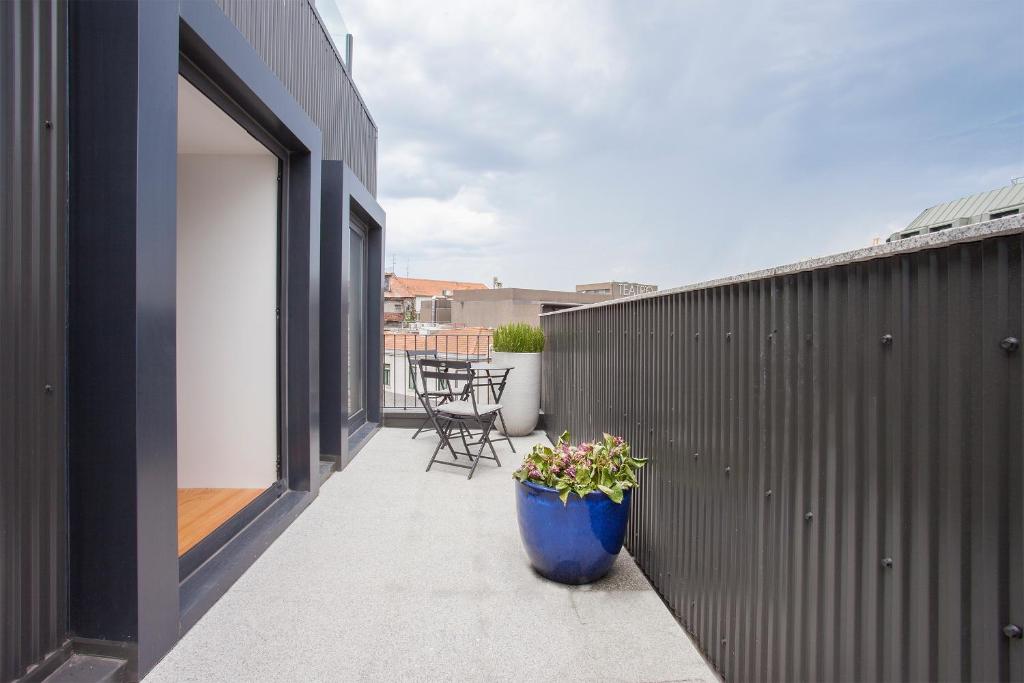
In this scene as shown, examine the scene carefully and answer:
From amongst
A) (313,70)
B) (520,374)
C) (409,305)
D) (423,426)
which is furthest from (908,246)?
(409,305)

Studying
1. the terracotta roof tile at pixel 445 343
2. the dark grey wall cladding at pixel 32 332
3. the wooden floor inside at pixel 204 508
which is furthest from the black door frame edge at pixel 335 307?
the dark grey wall cladding at pixel 32 332

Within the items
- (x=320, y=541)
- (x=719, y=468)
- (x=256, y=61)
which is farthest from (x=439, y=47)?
(x=719, y=468)

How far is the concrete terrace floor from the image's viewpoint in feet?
6.10

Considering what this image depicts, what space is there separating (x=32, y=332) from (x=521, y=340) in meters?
4.66

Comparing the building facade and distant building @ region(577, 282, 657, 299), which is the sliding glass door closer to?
the building facade

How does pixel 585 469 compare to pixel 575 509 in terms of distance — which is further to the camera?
pixel 585 469

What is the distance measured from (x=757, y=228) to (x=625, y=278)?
103ft

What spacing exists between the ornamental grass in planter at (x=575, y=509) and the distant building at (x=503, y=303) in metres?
31.0

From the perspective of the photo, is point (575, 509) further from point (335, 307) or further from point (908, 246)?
point (335, 307)

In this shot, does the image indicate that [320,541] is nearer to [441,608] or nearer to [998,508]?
[441,608]

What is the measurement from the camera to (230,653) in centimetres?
194

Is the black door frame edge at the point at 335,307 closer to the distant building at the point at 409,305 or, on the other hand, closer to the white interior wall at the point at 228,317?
the white interior wall at the point at 228,317

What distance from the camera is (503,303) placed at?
34.6 m

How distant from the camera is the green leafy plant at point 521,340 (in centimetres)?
596
